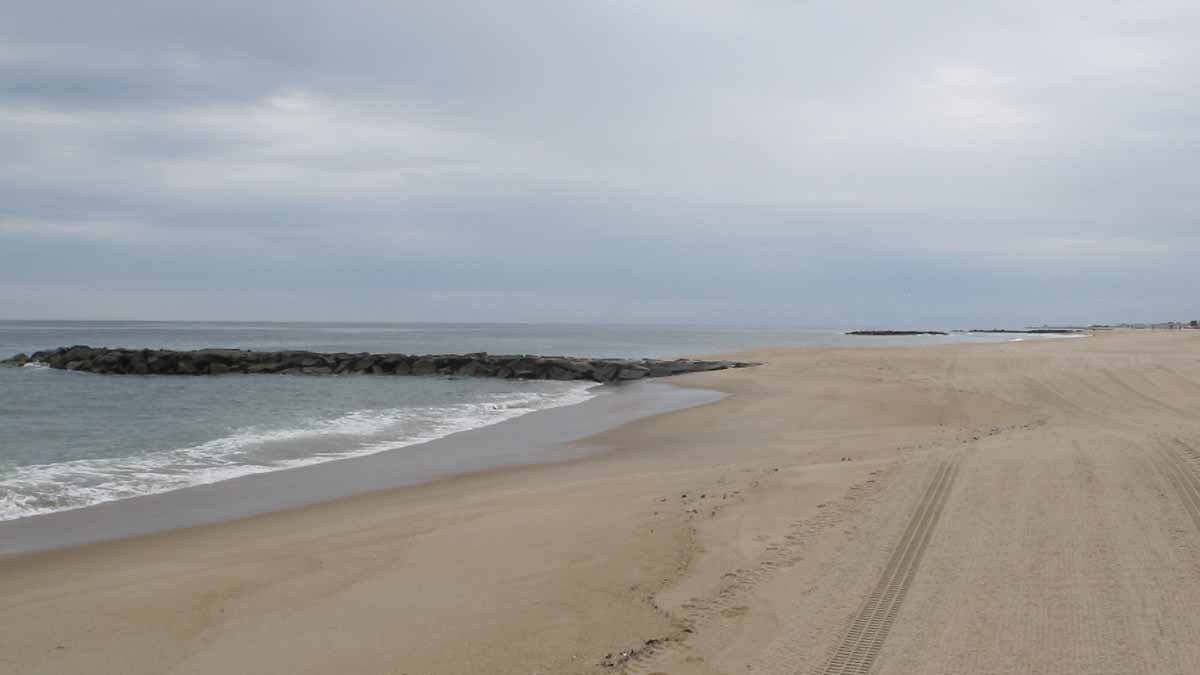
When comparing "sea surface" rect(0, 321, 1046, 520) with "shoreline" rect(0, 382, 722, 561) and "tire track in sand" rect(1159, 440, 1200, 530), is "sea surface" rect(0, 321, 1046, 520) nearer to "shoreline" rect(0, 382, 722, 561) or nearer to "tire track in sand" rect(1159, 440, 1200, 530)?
"shoreline" rect(0, 382, 722, 561)

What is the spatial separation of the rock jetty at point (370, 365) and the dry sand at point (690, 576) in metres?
24.7

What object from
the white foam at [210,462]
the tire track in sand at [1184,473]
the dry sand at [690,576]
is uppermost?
the tire track in sand at [1184,473]

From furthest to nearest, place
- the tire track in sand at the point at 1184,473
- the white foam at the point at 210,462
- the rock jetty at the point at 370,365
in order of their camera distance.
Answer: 1. the rock jetty at the point at 370,365
2. the white foam at the point at 210,462
3. the tire track in sand at the point at 1184,473

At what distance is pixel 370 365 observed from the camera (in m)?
39.7

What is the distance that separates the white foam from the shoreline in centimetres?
39

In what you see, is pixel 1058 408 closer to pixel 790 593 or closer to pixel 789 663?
pixel 790 593

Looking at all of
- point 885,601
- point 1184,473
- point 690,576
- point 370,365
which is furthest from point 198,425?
point 370,365

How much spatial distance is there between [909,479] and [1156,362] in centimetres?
2049

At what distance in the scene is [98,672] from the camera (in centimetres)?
480

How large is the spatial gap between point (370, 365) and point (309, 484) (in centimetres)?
2916

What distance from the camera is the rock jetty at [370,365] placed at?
118 feet

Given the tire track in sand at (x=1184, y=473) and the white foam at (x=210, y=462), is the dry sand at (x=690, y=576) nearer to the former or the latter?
the tire track in sand at (x=1184, y=473)

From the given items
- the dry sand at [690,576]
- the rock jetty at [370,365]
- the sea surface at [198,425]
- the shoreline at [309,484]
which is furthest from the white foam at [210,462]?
the rock jetty at [370,365]

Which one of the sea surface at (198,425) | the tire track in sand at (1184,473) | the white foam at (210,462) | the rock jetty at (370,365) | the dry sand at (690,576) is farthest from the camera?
the rock jetty at (370,365)
